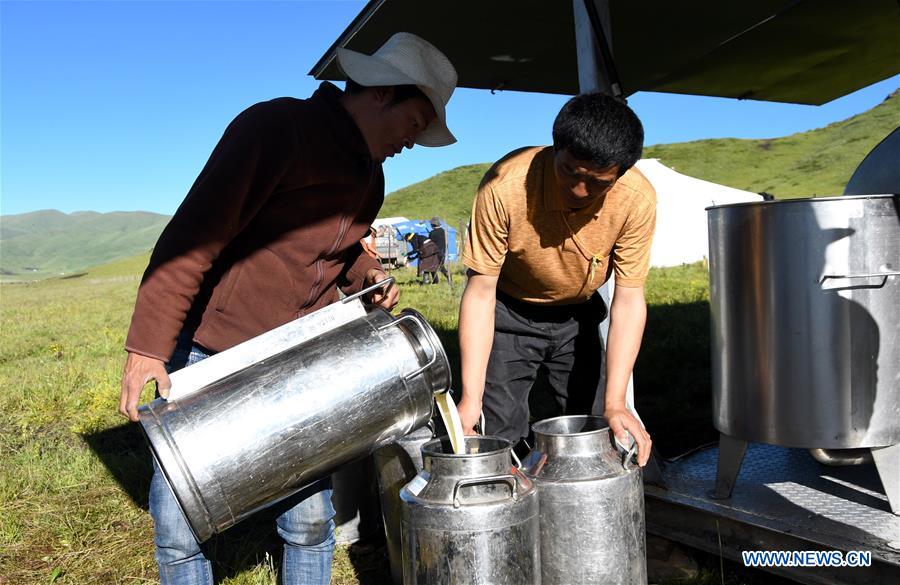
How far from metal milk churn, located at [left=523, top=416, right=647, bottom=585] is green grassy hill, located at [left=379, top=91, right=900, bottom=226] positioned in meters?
43.2

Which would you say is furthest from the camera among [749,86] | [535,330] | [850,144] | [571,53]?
[850,144]

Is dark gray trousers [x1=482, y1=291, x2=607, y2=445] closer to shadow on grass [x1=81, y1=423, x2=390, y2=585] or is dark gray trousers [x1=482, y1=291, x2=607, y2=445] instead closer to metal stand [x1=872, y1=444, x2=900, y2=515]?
shadow on grass [x1=81, y1=423, x2=390, y2=585]

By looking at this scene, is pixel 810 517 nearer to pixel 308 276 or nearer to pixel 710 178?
pixel 308 276

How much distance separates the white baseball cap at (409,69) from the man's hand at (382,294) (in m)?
0.53

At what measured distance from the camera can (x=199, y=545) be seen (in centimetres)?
225

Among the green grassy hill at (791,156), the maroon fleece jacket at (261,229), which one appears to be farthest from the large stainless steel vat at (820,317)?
the green grassy hill at (791,156)

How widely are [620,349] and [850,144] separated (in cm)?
6356

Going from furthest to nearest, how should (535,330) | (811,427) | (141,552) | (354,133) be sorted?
(141,552), (535,330), (811,427), (354,133)

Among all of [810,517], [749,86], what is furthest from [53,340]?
[810,517]

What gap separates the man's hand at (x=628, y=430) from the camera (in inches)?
92.0

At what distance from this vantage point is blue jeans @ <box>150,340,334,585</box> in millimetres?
2139

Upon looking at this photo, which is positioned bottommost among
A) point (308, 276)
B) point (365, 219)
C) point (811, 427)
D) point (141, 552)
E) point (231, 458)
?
point (141, 552)

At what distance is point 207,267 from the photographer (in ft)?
6.59

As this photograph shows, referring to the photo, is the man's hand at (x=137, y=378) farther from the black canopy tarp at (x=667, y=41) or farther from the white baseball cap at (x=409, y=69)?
the black canopy tarp at (x=667, y=41)
